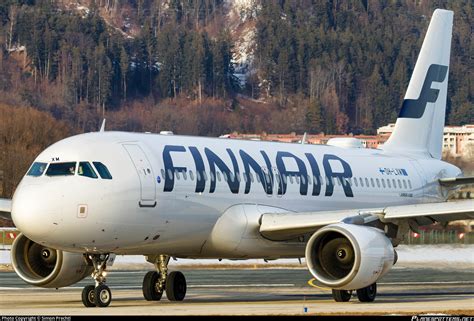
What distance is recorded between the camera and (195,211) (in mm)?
31531

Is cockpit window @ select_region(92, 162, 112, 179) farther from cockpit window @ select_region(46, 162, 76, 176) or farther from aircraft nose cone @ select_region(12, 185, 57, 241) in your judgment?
aircraft nose cone @ select_region(12, 185, 57, 241)

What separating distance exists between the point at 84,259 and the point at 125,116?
243 feet

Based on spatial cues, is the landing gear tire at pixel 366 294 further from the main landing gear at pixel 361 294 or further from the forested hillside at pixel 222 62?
the forested hillside at pixel 222 62

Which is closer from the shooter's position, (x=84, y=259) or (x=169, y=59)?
(x=84, y=259)

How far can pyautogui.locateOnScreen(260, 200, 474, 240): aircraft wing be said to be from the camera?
1255 inches

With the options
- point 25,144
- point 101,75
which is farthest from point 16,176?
point 101,75

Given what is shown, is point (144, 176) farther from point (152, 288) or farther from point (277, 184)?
point (277, 184)

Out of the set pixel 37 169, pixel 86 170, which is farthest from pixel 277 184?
pixel 37 169

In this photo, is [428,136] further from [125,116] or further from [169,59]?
[169,59]

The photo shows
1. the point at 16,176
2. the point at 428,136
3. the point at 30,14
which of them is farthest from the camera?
the point at 30,14

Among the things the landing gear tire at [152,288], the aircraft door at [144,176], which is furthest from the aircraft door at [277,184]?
the aircraft door at [144,176]

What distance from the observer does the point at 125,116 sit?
105688mm

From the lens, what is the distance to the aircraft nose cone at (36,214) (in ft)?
93.3

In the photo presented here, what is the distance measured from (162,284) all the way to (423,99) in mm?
13210
